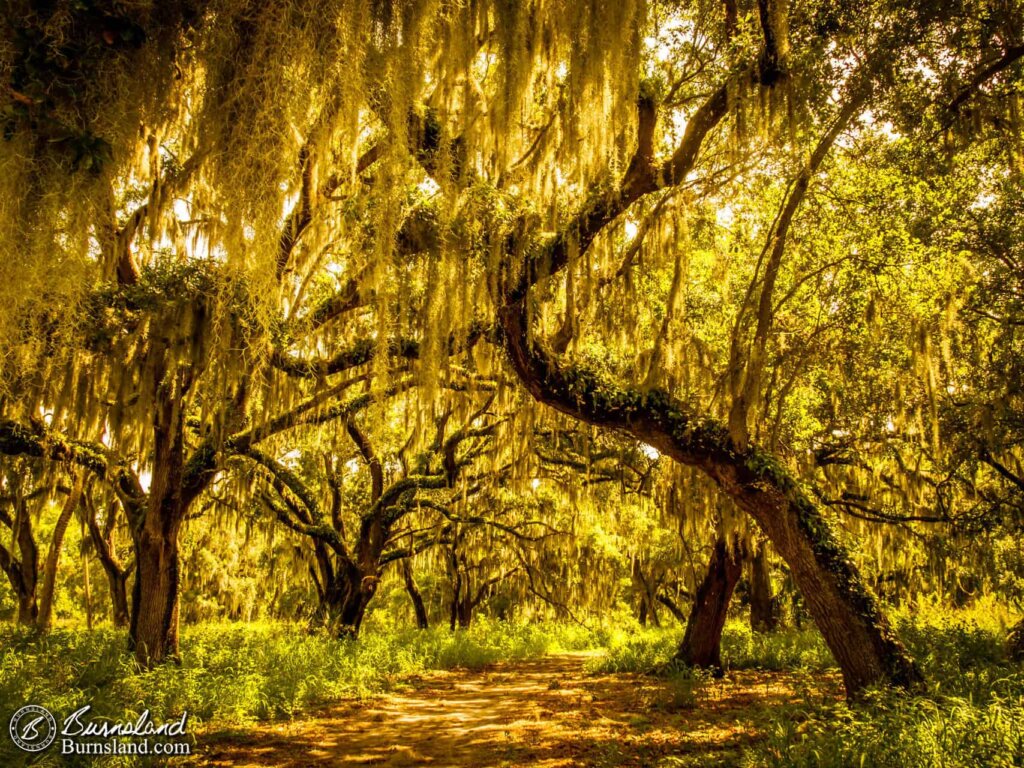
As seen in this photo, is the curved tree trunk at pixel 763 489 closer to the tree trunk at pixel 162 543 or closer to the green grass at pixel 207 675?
the green grass at pixel 207 675

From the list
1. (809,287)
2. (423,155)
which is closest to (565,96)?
(423,155)

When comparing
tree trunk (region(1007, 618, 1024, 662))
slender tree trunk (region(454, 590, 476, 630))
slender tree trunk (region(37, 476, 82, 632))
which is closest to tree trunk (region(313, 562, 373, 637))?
slender tree trunk (region(37, 476, 82, 632))

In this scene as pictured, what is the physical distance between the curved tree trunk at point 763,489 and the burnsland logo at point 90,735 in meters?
3.99

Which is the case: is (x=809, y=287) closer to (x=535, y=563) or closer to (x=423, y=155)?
(x=423, y=155)

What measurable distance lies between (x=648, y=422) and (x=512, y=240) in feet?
6.69

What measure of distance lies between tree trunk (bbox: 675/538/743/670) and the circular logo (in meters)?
7.29

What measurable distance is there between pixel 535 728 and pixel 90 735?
3.64 metres

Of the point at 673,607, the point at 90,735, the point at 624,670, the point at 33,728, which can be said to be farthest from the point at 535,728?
the point at 673,607

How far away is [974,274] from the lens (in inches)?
229

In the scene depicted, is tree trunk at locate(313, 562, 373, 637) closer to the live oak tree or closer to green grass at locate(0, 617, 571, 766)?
green grass at locate(0, 617, 571, 766)

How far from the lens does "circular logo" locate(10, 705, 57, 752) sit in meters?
3.69

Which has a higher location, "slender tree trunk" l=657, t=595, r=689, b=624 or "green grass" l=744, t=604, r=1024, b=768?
"green grass" l=744, t=604, r=1024, b=768

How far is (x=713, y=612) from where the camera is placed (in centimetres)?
848

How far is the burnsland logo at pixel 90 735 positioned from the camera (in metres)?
3.76
